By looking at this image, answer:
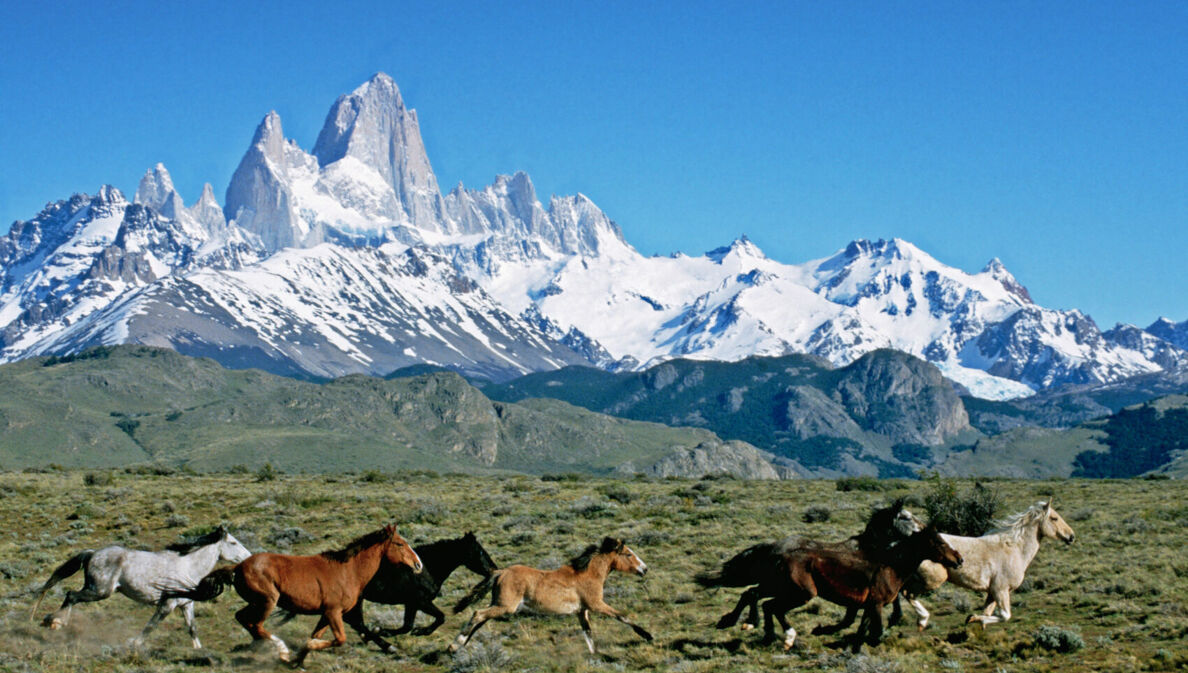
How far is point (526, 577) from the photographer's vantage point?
68.3 ft

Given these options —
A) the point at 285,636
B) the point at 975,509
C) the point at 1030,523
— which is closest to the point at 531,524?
the point at 975,509

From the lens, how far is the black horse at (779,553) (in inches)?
818

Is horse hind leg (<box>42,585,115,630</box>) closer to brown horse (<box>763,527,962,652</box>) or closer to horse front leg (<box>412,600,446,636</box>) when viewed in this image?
horse front leg (<box>412,600,446,636</box>)

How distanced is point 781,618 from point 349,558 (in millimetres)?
8636

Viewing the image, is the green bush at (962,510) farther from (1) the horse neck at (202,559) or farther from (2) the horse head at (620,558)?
(1) the horse neck at (202,559)

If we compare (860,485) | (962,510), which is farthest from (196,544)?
(860,485)

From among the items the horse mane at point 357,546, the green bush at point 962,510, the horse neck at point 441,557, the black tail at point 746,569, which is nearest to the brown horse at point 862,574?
the black tail at point 746,569

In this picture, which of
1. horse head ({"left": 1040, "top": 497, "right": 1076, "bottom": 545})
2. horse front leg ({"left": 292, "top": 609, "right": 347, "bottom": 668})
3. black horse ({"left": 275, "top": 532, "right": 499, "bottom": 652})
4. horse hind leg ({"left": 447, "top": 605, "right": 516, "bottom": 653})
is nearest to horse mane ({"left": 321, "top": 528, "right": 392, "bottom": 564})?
black horse ({"left": 275, "top": 532, "right": 499, "bottom": 652})

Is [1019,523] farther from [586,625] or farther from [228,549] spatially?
[228,549]

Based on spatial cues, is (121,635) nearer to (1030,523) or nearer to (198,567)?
(198,567)

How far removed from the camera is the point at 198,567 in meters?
21.7

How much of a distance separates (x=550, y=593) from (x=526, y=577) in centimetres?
57

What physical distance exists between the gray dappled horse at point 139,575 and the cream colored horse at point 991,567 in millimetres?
14683

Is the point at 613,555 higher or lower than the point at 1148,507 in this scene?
lower
